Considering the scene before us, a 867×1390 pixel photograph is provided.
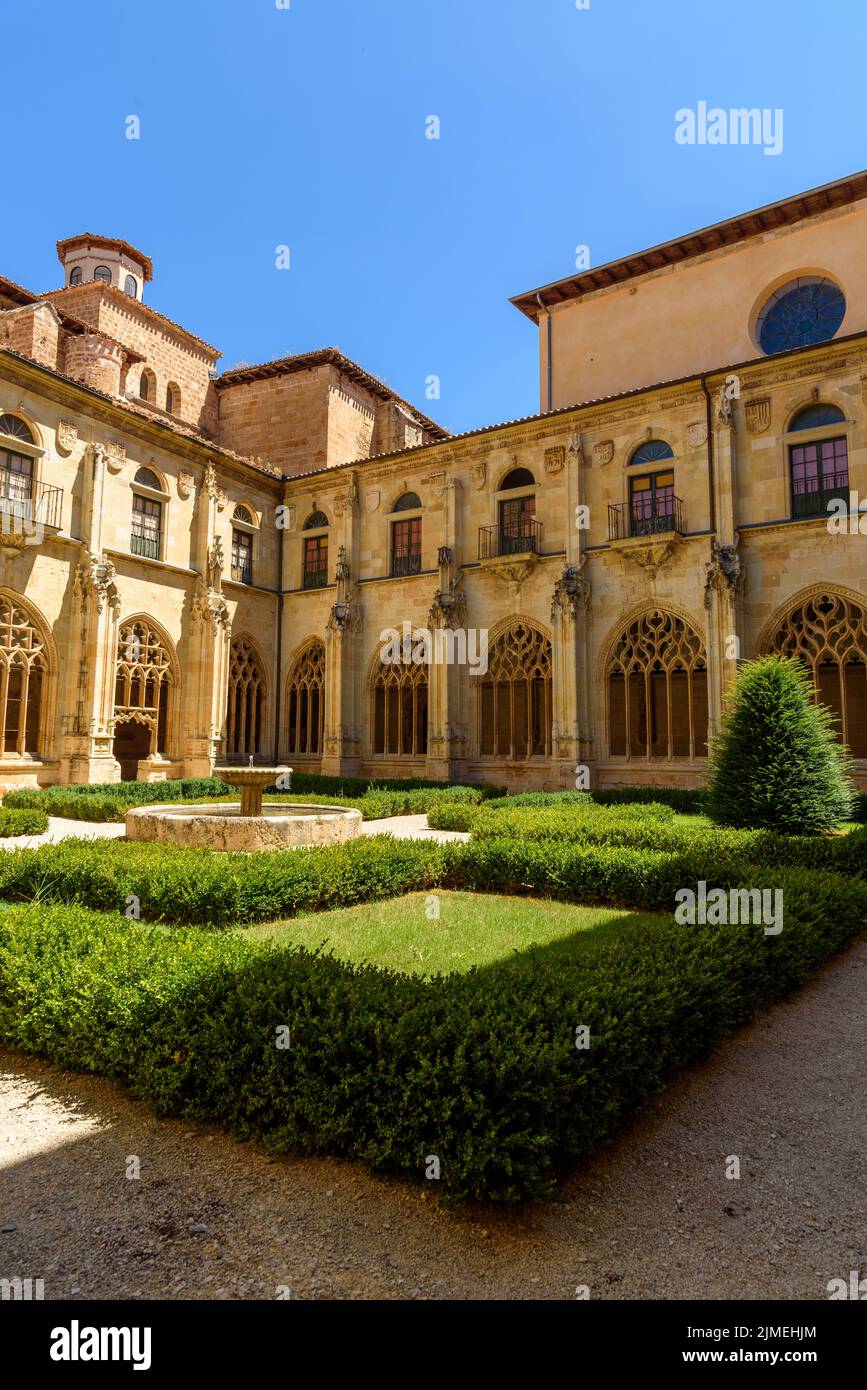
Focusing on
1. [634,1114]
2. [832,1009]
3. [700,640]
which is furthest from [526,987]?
[700,640]

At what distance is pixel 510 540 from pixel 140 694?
11487 millimetres

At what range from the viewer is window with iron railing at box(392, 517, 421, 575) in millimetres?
24828

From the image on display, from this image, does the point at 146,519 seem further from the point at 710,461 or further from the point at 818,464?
the point at 818,464

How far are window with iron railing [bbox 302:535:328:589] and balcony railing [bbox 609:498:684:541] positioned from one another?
10.2 m

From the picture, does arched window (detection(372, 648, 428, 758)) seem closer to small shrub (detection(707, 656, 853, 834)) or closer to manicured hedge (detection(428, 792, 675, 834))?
manicured hedge (detection(428, 792, 675, 834))

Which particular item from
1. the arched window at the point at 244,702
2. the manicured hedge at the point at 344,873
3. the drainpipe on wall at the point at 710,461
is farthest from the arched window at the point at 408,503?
the manicured hedge at the point at 344,873

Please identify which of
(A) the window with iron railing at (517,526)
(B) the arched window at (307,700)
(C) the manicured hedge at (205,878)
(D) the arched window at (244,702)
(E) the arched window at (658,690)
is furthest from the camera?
(B) the arched window at (307,700)

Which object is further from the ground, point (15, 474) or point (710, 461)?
point (710, 461)

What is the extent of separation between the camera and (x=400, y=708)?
24516mm

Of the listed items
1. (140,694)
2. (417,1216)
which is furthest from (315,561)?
(417,1216)

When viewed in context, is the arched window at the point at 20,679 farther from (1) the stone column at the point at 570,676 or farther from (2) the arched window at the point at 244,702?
(1) the stone column at the point at 570,676

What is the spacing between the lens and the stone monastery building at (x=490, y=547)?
1902 cm

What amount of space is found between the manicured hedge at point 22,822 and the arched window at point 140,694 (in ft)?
25.2
